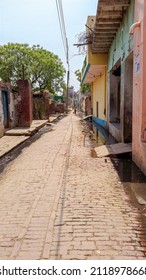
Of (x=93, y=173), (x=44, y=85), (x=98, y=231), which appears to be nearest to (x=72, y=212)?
(x=98, y=231)

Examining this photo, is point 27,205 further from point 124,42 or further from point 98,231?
point 124,42

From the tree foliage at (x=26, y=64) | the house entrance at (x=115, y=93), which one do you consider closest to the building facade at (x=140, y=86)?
the house entrance at (x=115, y=93)

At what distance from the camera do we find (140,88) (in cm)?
586

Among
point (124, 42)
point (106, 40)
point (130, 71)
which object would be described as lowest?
point (130, 71)

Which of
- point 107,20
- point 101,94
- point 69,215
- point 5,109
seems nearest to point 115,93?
point 107,20

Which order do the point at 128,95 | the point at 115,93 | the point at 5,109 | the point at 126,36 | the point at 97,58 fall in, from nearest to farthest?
1. the point at 126,36
2. the point at 128,95
3. the point at 115,93
4. the point at 5,109
5. the point at 97,58

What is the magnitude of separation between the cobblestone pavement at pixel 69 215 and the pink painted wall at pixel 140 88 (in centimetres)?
82

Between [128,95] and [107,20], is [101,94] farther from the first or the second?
[128,95]

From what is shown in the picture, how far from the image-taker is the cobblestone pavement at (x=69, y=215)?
9.21 ft

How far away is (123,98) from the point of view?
8.91 metres

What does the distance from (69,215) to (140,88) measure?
358 centimetres

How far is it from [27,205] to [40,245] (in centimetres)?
126

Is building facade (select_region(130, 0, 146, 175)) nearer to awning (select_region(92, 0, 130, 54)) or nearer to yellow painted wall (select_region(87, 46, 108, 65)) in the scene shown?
awning (select_region(92, 0, 130, 54))

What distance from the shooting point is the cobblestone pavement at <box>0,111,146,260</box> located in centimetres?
281
